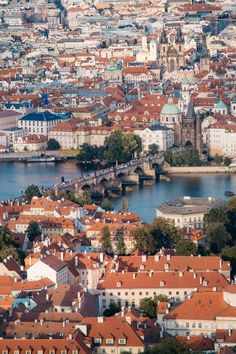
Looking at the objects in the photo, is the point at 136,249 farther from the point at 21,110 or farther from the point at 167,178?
the point at 21,110

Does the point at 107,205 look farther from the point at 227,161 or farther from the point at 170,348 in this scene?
the point at 170,348

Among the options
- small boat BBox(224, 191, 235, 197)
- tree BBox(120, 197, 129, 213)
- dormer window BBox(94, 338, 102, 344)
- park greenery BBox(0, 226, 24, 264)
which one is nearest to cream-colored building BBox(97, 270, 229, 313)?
park greenery BBox(0, 226, 24, 264)

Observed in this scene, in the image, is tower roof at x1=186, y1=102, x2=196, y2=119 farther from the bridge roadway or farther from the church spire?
the church spire

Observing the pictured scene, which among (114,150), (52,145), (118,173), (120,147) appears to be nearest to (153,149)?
(120,147)

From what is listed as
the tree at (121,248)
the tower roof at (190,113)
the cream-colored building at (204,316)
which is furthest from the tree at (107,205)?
the cream-colored building at (204,316)

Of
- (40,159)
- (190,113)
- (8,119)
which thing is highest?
(190,113)
